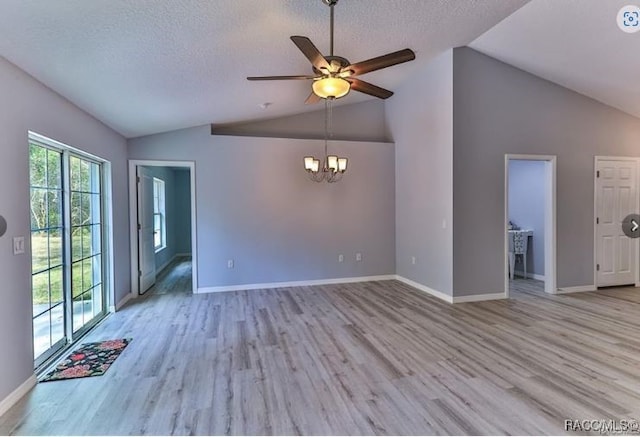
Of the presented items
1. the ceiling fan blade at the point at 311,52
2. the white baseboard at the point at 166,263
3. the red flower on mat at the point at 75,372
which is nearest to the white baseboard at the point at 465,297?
the ceiling fan blade at the point at 311,52

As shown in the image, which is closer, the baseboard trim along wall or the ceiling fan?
the ceiling fan

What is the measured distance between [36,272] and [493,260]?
5.38 metres

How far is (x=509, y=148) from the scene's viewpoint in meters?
4.95

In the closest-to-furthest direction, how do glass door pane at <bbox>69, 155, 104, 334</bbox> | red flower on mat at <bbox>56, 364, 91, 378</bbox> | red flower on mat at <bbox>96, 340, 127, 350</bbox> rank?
1. red flower on mat at <bbox>56, 364, 91, 378</bbox>
2. red flower on mat at <bbox>96, 340, 127, 350</bbox>
3. glass door pane at <bbox>69, 155, 104, 334</bbox>

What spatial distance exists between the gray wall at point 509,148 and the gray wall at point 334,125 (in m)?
1.97

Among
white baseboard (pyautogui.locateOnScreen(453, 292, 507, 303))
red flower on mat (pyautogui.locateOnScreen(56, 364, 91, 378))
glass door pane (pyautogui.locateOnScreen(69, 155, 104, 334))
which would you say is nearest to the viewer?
red flower on mat (pyautogui.locateOnScreen(56, 364, 91, 378))

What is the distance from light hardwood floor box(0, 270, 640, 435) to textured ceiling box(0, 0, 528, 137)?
2.50 m

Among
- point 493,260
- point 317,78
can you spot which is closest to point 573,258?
point 493,260

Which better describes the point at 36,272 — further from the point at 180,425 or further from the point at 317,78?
the point at 317,78

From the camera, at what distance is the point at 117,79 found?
3.05 m

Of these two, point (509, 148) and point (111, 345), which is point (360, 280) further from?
point (111, 345)

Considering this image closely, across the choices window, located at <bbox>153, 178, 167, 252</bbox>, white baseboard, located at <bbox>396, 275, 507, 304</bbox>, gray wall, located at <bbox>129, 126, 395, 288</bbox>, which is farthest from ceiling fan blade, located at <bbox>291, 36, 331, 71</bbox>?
window, located at <bbox>153, 178, 167, 252</bbox>

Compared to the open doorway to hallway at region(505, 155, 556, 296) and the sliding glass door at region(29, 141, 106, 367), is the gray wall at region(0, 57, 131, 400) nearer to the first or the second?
the sliding glass door at region(29, 141, 106, 367)

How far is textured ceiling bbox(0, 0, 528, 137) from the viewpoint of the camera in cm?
216
